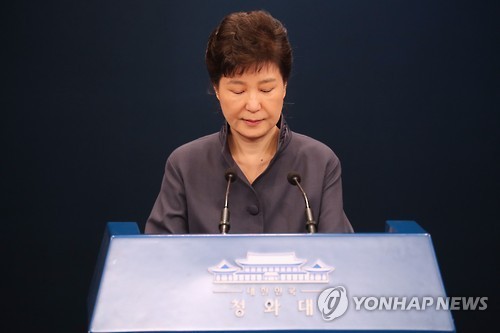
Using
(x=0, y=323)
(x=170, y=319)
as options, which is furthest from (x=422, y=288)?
(x=0, y=323)

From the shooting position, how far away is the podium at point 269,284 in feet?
3.93

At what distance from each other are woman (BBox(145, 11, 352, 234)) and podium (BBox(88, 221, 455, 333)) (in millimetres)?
493

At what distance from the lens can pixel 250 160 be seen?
1878 mm

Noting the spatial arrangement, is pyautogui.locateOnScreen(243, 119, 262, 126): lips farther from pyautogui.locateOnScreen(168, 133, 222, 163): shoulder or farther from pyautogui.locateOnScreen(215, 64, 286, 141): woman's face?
pyautogui.locateOnScreen(168, 133, 222, 163): shoulder

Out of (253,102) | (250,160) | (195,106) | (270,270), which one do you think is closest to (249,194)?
(250,160)

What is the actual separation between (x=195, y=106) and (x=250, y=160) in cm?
83

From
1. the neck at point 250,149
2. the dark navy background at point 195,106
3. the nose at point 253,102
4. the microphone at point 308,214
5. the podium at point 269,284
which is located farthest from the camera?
the dark navy background at point 195,106

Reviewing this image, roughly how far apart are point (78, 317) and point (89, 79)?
801mm

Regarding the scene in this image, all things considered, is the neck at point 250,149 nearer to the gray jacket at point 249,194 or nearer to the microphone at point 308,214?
the gray jacket at point 249,194

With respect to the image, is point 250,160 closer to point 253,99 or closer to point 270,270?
point 253,99

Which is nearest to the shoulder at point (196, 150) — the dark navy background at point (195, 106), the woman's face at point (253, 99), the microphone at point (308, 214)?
the woman's face at point (253, 99)

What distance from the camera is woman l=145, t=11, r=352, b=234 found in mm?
1729

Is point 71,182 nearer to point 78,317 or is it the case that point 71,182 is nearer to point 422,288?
point 78,317

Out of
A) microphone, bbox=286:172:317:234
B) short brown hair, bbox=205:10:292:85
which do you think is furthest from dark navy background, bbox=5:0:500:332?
microphone, bbox=286:172:317:234
